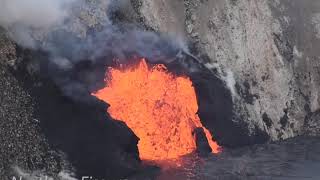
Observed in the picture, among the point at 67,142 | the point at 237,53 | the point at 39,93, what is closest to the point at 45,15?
the point at 39,93

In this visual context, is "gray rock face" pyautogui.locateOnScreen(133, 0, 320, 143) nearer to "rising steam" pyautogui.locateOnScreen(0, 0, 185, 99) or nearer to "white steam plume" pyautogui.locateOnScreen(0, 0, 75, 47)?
"rising steam" pyautogui.locateOnScreen(0, 0, 185, 99)

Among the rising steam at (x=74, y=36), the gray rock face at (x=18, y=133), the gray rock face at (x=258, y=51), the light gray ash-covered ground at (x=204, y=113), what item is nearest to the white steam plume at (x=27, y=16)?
the rising steam at (x=74, y=36)

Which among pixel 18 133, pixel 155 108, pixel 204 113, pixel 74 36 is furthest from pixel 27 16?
pixel 204 113

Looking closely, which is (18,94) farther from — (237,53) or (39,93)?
(237,53)

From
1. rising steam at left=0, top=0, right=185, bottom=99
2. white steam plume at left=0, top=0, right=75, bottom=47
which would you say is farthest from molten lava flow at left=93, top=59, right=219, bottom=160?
white steam plume at left=0, top=0, right=75, bottom=47

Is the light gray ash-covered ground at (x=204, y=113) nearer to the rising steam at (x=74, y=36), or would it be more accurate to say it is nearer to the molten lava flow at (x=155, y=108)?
the rising steam at (x=74, y=36)

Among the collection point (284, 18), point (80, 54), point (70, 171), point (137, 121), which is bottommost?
point (70, 171)
